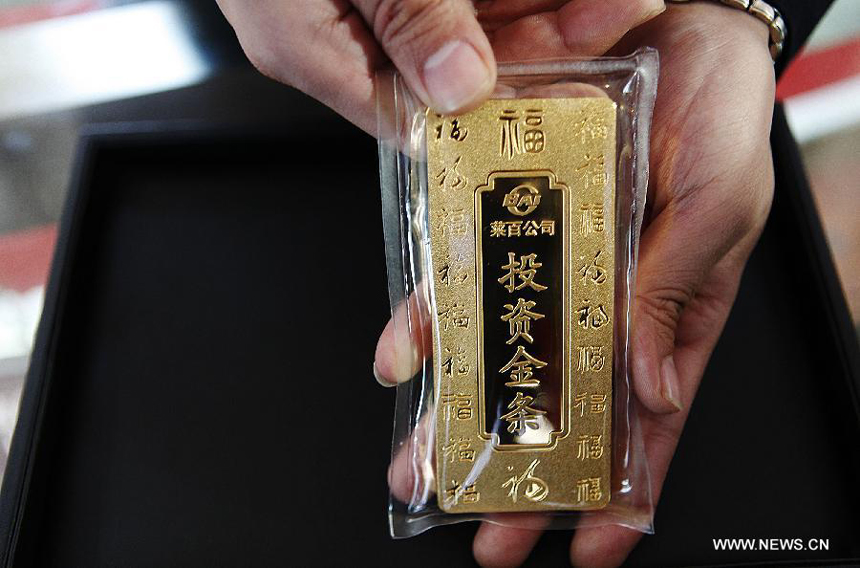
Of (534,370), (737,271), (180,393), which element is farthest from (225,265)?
(737,271)

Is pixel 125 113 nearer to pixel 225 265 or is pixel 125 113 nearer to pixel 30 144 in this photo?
pixel 30 144

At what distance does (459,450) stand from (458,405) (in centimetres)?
3

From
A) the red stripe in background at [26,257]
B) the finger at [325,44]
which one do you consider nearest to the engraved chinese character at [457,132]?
the finger at [325,44]

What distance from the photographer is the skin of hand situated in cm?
54

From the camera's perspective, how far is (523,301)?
1.77 ft

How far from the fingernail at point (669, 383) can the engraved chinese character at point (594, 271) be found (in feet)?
0.36

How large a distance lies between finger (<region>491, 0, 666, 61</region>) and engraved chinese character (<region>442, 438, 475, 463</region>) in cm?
→ 32

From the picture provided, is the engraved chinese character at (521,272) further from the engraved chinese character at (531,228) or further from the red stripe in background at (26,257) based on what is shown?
the red stripe in background at (26,257)

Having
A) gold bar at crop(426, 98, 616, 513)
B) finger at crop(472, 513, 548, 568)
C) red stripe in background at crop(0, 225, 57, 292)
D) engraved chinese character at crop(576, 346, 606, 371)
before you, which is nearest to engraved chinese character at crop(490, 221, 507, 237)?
gold bar at crop(426, 98, 616, 513)

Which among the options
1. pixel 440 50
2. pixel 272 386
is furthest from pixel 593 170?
pixel 272 386

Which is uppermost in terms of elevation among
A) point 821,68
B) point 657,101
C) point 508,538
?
point 821,68

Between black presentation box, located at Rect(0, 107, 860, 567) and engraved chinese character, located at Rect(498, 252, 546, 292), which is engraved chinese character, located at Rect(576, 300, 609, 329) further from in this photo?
black presentation box, located at Rect(0, 107, 860, 567)

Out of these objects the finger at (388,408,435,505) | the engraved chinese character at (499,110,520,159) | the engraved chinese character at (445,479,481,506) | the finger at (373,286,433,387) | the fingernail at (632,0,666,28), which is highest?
the fingernail at (632,0,666,28)

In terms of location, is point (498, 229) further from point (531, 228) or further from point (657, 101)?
point (657, 101)
